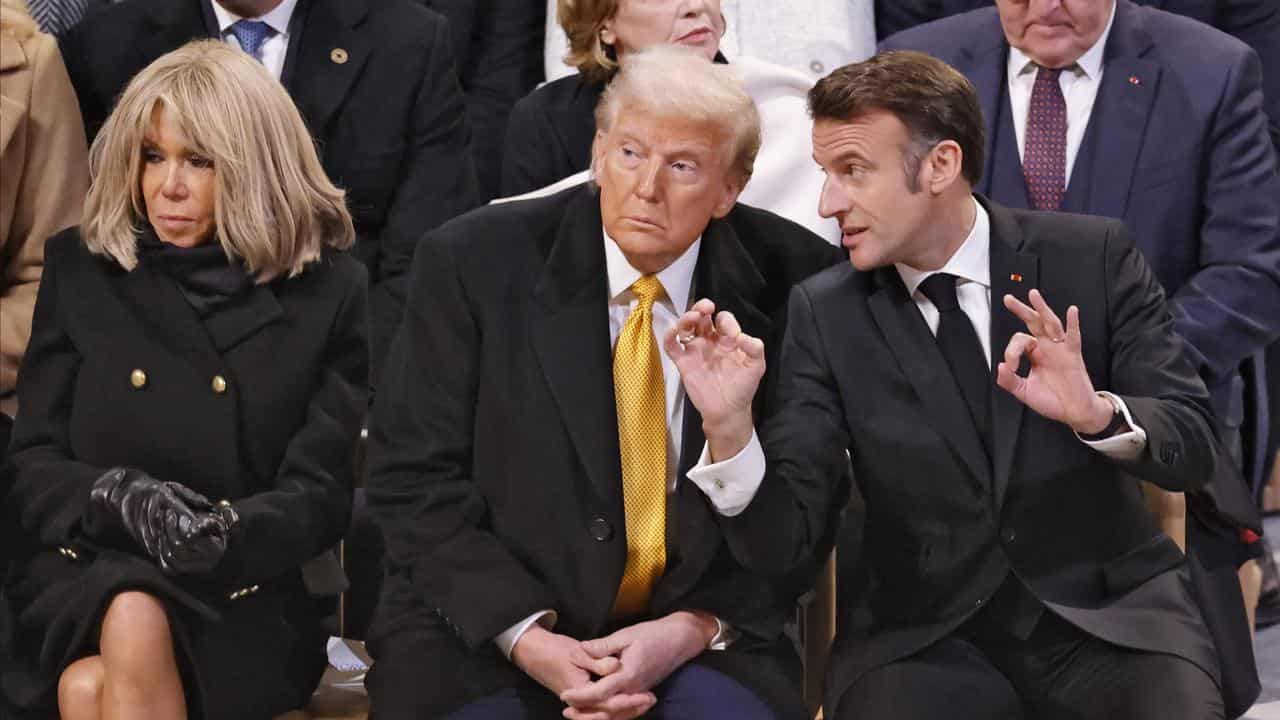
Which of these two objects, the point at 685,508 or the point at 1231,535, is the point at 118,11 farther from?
the point at 1231,535

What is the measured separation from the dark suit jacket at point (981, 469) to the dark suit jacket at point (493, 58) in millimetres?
1675

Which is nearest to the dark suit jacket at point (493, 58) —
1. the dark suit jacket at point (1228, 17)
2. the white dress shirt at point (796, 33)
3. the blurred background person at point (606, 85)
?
the white dress shirt at point (796, 33)

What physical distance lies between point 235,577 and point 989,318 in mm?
1298

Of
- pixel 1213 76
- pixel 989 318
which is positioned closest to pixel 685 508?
pixel 989 318

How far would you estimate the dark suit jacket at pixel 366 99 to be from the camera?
3811 millimetres

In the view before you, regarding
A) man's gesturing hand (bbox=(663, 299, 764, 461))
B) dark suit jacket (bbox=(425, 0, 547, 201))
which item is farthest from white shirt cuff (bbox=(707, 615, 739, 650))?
dark suit jacket (bbox=(425, 0, 547, 201))

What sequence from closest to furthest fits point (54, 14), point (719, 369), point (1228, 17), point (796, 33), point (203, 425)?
point (719, 369), point (203, 425), point (54, 14), point (796, 33), point (1228, 17)

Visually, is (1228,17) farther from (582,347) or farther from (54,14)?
(54,14)

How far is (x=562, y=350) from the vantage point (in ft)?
9.55

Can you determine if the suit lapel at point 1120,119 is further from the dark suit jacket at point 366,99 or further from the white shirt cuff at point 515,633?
the white shirt cuff at point 515,633

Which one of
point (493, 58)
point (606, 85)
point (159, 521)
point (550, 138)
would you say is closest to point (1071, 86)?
point (606, 85)

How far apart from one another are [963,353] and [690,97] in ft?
1.96

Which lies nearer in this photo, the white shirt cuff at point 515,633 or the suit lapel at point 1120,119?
the white shirt cuff at point 515,633

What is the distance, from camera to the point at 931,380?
9.54ft
